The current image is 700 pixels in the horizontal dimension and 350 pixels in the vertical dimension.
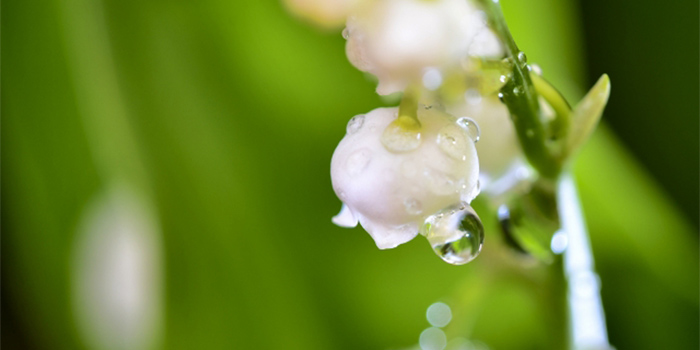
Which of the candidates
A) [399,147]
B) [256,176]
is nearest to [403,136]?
[399,147]

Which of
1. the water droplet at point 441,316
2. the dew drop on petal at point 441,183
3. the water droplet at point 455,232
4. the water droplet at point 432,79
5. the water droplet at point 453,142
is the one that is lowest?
the water droplet at point 441,316

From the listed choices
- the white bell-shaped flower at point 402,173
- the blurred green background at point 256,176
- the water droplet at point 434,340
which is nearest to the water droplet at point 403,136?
the white bell-shaped flower at point 402,173

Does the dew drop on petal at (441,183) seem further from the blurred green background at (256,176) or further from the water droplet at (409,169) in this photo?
the blurred green background at (256,176)

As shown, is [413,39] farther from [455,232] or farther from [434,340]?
[434,340]

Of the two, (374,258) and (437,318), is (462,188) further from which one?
(374,258)

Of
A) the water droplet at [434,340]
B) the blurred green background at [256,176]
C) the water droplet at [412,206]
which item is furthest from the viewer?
the blurred green background at [256,176]

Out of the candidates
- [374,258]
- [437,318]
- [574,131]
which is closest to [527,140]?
[574,131]

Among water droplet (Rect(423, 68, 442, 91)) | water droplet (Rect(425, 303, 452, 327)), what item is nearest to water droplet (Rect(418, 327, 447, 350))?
water droplet (Rect(425, 303, 452, 327))
